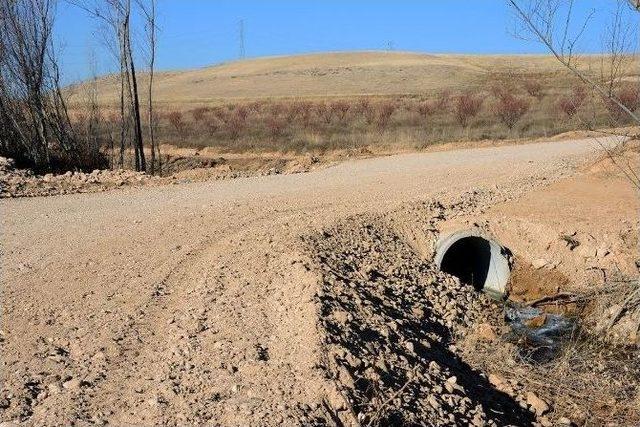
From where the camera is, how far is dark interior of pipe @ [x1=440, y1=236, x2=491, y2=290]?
967 centimetres

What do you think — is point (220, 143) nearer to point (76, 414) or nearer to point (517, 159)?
point (517, 159)

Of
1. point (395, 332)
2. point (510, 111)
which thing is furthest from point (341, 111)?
point (395, 332)

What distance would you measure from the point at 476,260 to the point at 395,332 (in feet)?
14.5

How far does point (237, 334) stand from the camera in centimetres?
536

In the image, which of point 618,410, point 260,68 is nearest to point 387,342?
point 618,410

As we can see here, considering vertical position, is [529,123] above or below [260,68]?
below

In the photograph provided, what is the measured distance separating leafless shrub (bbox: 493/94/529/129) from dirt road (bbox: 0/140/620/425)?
2025cm

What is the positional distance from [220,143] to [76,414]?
82.6 feet

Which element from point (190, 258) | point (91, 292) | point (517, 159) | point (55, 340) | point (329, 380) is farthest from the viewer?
point (517, 159)

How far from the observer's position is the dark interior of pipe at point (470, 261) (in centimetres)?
967

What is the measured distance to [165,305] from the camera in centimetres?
599

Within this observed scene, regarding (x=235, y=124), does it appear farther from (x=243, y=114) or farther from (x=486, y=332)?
(x=486, y=332)

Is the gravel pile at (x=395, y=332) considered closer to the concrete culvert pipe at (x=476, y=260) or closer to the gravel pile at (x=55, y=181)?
the concrete culvert pipe at (x=476, y=260)

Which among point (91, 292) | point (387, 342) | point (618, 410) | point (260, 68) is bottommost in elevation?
point (618, 410)
